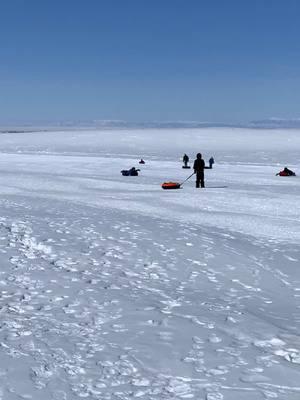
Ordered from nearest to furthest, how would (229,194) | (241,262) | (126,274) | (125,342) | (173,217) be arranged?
(125,342) → (126,274) → (241,262) → (173,217) → (229,194)

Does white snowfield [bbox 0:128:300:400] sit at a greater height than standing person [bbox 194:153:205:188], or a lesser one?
lesser

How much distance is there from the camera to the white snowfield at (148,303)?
4695mm

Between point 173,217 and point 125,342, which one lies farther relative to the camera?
point 173,217

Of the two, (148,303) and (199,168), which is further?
(199,168)

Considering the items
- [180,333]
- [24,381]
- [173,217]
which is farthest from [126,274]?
[173,217]

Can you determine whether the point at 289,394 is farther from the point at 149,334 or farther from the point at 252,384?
the point at 149,334

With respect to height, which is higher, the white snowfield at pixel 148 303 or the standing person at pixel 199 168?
the standing person at pixel 199 168

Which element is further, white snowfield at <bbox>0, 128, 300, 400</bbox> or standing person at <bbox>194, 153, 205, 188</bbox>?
standing person at <bbox>194, 153, 205, 188</bbox>

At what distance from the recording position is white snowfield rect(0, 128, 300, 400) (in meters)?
4.70

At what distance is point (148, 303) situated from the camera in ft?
22.6

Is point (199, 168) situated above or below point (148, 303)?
above

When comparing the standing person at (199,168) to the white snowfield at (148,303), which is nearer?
the white snowfield at (148,303)

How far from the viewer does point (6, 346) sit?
17.3ft

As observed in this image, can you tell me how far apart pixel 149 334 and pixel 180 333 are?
0.32m
